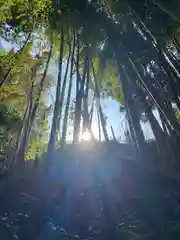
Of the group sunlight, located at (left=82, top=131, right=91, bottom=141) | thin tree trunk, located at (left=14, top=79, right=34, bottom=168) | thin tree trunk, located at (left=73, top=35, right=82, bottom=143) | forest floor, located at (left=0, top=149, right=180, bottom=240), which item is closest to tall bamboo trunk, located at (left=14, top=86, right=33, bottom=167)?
thin tree trunk, located at (left=14, top=79, right=34, bottom=168)

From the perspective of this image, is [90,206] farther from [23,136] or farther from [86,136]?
[23,136]

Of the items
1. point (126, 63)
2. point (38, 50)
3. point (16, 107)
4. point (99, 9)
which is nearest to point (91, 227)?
point (126, 63)

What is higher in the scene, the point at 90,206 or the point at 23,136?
the point at 23,136

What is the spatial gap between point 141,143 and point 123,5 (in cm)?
565

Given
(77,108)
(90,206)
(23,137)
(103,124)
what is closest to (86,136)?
(103,124)

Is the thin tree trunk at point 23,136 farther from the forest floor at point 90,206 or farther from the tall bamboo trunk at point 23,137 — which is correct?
the forest floor at point 90,206

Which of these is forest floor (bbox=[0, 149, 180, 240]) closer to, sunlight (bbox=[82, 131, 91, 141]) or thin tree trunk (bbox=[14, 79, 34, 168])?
sunlight (bbox=[82, 131, 91, 141])

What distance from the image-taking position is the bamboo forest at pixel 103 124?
387 inches

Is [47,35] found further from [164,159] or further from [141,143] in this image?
[164,159]

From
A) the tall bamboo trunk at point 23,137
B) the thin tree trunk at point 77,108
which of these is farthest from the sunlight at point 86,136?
the tall bamboo trunk at point 23,137

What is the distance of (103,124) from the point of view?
14891 millimetres

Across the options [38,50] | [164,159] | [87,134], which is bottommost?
[164,159]

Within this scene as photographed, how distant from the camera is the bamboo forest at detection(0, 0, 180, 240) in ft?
32.2

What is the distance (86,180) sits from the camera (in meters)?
13.5
